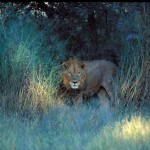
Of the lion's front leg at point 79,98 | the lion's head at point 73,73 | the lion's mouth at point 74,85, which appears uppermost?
the lion's head at point 73,73

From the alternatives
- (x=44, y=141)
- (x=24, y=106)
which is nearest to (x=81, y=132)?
(x=44, y=141)

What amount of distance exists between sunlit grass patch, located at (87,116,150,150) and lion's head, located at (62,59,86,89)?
2368 millimetres

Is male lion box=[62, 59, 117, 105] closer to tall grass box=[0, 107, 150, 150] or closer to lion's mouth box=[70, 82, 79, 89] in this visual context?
lion's mouth box=[70, 82, 79, 89]

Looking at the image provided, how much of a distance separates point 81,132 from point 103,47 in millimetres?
4144

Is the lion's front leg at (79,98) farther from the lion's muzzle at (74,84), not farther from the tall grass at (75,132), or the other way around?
the tall grass at (75,132)

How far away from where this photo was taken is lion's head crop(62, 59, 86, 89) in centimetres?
1026

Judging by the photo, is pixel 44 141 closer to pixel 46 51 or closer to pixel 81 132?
pixel 81 132

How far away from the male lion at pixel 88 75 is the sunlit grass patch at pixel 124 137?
7.87 ft

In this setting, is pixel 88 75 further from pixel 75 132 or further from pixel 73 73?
pixel 75 132

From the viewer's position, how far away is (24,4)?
11.7m

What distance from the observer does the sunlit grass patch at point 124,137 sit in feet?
22.8

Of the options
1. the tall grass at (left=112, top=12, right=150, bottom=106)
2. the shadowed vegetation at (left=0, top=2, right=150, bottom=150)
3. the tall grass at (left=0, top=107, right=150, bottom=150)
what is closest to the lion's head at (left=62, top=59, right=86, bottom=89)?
the shadowed vegetation at (left=0, top=2, right=150, bottom=150)

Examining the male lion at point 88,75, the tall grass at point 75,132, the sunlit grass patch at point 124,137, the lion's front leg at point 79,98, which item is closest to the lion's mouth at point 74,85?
the male lion at point 88,75

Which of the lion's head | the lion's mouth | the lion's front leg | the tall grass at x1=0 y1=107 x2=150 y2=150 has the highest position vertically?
the lion's head
